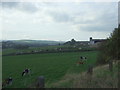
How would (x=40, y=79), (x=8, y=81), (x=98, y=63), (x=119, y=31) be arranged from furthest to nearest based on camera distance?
(x=98, y=63), (x=8, y=81), (x=119, y=31), (x=40, y=79)

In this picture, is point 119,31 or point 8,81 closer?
point 119,31

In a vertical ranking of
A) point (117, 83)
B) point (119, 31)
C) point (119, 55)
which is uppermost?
point (119, 31)

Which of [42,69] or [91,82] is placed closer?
[91,82]

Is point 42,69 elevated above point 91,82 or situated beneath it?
situated beneath

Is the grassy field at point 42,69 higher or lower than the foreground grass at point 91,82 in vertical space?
lower

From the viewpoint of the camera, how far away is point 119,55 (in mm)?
13812

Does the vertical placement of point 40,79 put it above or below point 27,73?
above

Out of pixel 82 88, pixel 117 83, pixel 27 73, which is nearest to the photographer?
pixel 82 88

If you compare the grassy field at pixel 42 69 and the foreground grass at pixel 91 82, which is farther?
the grassy field at pixel 42 69

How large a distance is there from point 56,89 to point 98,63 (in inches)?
783

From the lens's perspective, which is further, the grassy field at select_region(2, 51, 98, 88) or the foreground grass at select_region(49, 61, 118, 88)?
the grassy field at select_region(2, 51, 98, 88)

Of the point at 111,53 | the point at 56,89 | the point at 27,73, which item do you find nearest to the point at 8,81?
the point at 27,73

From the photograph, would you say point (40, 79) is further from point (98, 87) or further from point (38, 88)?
point (98, 87)

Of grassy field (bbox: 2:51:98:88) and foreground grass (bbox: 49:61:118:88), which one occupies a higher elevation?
foreground grass (bbox: 49:61:118:88)
